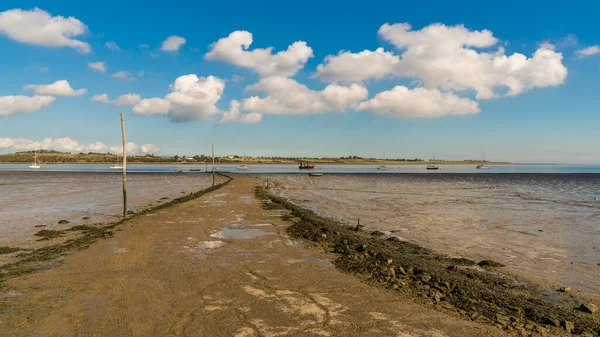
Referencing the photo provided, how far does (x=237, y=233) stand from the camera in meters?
18.0

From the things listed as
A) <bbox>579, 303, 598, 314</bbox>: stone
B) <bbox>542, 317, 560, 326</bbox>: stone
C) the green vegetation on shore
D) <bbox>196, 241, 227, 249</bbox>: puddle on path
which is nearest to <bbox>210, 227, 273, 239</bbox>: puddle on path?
<bbox>196, 241, 227, 249</bbox>: puddle on path

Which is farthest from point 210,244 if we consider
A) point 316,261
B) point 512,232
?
point 512,232

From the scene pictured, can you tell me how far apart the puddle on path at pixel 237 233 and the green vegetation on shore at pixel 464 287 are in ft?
11.7

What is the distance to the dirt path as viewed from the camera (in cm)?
721

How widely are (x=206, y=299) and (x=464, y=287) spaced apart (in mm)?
7197

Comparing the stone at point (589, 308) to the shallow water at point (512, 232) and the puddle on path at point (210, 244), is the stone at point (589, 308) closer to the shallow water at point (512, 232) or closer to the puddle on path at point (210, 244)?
the shallow water at point (512, 232)

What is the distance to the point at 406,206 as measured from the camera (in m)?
32.2

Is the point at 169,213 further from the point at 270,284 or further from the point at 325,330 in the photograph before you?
the point at 325,330

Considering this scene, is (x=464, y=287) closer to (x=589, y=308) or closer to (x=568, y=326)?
(x=568, y=326)

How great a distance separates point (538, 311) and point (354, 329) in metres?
4.79

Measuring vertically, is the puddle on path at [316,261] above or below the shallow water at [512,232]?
above

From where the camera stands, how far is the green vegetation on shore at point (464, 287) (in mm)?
7812

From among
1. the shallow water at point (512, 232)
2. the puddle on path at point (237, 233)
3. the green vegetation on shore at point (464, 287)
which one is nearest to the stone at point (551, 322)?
the green vegetation on shore at point (464, 287)

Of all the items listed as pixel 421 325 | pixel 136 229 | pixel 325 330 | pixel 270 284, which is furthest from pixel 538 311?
pixel 136 229
